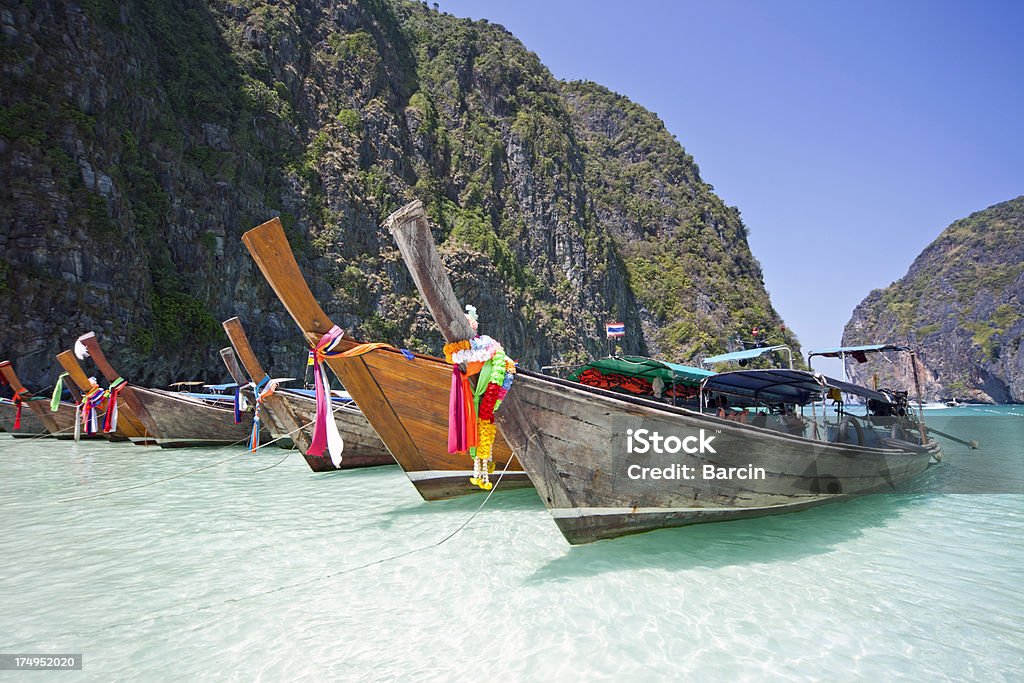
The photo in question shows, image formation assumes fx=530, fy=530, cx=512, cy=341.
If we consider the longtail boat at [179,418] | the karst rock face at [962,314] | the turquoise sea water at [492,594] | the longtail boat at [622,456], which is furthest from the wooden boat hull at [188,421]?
the karst rock face at [962,314]

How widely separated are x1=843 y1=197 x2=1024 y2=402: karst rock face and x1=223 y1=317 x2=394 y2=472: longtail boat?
248ft

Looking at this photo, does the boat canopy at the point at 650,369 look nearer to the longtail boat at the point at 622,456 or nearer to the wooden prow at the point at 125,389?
the longtail boat at the point at 622,456

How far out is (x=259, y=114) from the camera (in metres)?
39.3

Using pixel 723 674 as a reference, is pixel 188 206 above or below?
above

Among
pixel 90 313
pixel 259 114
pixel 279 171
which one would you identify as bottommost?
pixel 90 313

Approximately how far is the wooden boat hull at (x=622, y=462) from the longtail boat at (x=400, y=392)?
1.06m

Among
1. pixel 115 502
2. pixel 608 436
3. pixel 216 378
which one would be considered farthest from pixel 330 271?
pixel 608 436

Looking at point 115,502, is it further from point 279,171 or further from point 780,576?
point 279,171

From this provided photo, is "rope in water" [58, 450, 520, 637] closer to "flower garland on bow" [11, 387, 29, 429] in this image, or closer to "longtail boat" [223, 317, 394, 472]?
"longtail boat" [223, 317, 394, 472]

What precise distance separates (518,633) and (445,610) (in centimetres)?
63

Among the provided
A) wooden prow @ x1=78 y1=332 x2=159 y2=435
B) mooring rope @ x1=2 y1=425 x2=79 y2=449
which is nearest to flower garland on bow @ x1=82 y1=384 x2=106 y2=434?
wooden prow @ x1=78 y1=332 x2=159 y2=435

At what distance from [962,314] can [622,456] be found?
124 metres

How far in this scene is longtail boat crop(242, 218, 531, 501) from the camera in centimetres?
518

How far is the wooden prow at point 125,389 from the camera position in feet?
35.5
